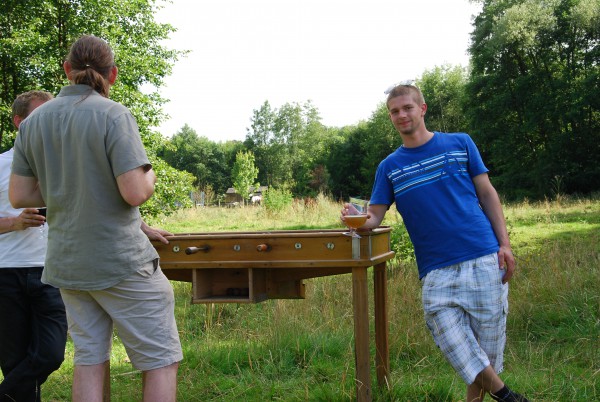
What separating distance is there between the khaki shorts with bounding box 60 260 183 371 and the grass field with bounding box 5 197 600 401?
1459 mm

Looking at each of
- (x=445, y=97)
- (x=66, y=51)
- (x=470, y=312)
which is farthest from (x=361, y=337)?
(x=445, y=97)

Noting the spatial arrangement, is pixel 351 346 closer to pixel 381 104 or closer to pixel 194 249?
pixel 194 249

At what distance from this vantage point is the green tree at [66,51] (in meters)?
12.3

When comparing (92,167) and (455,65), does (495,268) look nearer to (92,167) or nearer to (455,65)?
(92,167)

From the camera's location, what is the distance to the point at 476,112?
32.7m

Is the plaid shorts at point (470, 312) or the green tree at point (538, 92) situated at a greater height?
the green tree at point (538, 92)

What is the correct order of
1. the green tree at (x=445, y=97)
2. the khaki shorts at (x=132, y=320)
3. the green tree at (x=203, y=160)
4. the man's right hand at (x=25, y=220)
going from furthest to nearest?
1. the green tree at (x=203, y=160)
2. the green tree at (x=445, y=97)
3. the man's right hand at (x=25, y=220)
4. the khaki shorts at (x=132, y=320)

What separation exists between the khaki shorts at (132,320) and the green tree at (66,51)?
1034 cm

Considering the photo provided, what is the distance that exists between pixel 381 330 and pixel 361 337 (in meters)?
0.55

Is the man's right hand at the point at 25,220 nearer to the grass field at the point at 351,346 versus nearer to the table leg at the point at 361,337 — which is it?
the grass field at the point at 351,346

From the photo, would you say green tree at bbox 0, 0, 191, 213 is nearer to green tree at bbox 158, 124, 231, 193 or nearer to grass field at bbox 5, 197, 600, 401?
grass field at bbox 5, 197, 600, 401

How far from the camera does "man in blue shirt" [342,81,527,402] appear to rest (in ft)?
9.63

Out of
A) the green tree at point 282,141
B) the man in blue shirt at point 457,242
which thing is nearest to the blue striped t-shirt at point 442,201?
the man in blue shirt at point 457,242

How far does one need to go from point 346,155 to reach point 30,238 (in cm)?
4529
